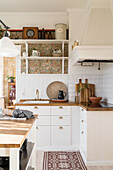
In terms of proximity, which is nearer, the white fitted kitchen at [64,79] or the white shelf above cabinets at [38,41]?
the white fitted kitchen at [64,79]

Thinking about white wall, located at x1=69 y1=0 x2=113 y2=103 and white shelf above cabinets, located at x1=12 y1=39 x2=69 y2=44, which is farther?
white shelf above cabinets, located at x1=12 y1=39 x2=69 y2=44

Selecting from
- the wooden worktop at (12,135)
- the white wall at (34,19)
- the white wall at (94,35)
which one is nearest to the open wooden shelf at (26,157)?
the wooden worktop at (12,135)

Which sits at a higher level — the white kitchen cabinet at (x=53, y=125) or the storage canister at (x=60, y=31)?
the storage canister at (x=60, y=31)

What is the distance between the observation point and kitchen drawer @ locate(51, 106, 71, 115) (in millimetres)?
3791

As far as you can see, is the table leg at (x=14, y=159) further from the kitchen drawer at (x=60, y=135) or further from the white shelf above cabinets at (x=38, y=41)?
the white shelf above cabinets at (x=38, y=41)

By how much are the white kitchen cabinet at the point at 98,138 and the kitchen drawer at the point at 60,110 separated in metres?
0.79

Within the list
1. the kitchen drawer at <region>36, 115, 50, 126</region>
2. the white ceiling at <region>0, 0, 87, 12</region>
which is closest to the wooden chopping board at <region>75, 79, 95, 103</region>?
the kitchen drawer at <region>36, 115, 50, 126</region>

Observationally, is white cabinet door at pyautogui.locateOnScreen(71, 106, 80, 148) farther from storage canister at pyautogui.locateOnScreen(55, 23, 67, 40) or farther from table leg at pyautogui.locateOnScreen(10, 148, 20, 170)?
table leg at pyautogui.locateOnScreen(10, 148, 20, 170)

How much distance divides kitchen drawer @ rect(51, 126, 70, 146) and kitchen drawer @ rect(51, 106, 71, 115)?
10.9 inches

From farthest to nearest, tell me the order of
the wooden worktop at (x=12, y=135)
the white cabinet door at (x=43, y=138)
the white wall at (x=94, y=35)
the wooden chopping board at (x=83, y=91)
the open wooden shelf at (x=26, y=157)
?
the wooden chopping board at (x=83, y=91), the white cabinet door at (x=43, y=138), the white wall at (x=94, y=35), the open wooden shelf at (x=26, y=157), the wooden worktop at (x=12, y=135)

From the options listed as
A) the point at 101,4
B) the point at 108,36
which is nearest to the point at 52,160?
the point at 108,36

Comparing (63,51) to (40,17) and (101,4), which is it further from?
(101,4)

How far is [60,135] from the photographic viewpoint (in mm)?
3799

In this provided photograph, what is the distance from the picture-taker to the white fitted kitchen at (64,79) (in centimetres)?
306
